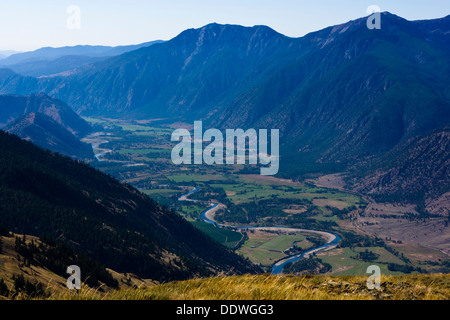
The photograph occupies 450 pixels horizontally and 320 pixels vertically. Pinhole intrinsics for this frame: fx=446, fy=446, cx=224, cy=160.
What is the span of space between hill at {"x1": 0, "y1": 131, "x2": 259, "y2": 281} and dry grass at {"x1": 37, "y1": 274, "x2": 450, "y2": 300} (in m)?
40.3

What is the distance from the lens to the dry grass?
18.3 meters

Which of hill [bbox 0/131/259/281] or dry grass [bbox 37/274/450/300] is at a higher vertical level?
dry grass [bbox 37/274/450/300]

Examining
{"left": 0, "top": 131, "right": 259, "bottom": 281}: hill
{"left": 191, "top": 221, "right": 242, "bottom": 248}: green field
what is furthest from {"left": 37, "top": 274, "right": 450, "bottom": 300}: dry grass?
{"left": 191, "top": 221, "right": 242, "bottom": 248}: green field

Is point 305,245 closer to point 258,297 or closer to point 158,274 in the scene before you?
point 158,274

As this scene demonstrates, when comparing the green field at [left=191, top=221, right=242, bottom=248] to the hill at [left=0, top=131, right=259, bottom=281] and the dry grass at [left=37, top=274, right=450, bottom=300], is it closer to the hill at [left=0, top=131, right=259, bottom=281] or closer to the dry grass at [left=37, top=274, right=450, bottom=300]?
the hill at [left=0, top=131, right=259, bottom=281]

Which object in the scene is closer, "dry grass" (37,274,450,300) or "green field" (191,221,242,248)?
"dry grass" (37,274,450,300)

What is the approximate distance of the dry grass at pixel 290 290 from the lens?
60.2ft

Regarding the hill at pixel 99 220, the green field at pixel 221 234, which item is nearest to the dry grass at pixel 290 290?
the hill at pixel 99 220

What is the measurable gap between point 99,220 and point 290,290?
279ft

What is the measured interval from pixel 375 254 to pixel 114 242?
11608cm

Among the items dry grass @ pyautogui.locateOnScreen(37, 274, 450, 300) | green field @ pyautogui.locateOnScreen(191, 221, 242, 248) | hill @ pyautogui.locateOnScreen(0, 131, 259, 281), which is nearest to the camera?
dry grass @ pyautogui.locateOnScreen(37, 274, 450, 300)

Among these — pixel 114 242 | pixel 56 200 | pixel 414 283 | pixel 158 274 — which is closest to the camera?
pixel 414 283
